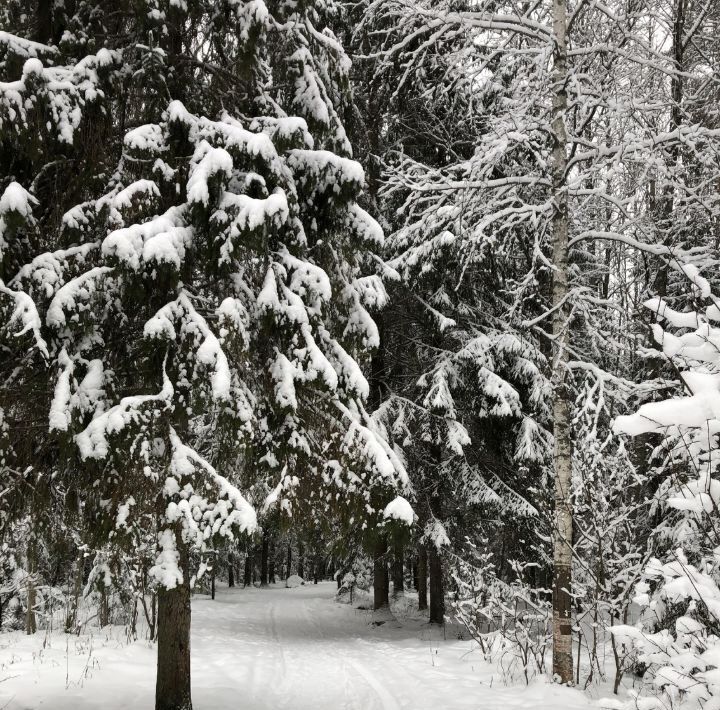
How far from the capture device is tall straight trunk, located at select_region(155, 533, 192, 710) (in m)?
5.84

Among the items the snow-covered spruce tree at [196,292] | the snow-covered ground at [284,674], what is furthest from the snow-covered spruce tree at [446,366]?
the snow-covered spruce tree at [196,292]

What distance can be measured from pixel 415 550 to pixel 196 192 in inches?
412

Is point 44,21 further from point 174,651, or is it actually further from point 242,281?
point 174,651

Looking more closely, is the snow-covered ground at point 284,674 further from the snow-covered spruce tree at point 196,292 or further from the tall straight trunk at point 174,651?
the snow-covered spruce tree at point 196,292

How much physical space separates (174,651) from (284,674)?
13.4 feet

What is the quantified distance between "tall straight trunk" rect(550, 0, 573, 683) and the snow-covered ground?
0.69 m

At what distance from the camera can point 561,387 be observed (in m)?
7.09

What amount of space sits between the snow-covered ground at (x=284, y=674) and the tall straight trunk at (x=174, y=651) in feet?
3.13

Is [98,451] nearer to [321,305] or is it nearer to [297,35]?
[321,305]

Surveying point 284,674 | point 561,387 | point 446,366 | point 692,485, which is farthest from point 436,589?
point 692,485

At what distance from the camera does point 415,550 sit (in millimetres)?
13016

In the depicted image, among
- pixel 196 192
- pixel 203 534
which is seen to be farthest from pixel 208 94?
pixel 203 534

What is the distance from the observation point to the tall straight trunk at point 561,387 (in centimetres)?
679

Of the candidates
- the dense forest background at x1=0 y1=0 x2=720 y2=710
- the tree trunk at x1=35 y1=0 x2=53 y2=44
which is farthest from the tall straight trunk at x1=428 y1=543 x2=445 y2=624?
the tree trunk at x1=35 y1=0 x2=53 y2=44
